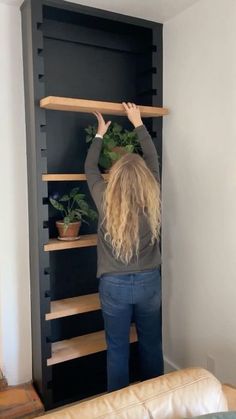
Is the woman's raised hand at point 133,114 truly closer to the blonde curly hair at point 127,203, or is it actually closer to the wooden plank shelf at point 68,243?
the blonde curly hair at point 127,203

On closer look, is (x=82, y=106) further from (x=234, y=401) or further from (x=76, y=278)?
(x=234, y=401)

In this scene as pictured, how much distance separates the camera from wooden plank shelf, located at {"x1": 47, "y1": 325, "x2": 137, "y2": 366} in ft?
6.78

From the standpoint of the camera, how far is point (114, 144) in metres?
2.07

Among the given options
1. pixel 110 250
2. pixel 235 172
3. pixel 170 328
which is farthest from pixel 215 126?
pixel 170 328

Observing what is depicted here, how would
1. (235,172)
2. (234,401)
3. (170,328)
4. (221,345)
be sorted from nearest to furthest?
(234,401) → (235,172) → (221,345) → (170,328)

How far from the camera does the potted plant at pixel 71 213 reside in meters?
2.04

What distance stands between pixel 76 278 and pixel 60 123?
95 centimetres

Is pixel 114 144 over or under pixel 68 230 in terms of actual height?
over

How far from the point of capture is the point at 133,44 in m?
2.32

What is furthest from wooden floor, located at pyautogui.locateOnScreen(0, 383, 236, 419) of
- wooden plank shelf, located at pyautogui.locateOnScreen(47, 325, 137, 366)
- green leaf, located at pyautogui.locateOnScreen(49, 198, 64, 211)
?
green leaf, located at pyautogui.locateOnScreen(49, 198, 64, 211)

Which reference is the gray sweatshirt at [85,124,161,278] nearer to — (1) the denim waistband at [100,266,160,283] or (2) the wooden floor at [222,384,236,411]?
(1) the denim waistband at [100,266,160,283]

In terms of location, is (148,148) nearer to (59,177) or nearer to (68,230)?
(59,177)

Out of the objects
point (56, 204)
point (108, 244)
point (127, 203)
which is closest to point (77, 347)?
point (108, 244)

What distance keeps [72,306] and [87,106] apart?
3.62ft
